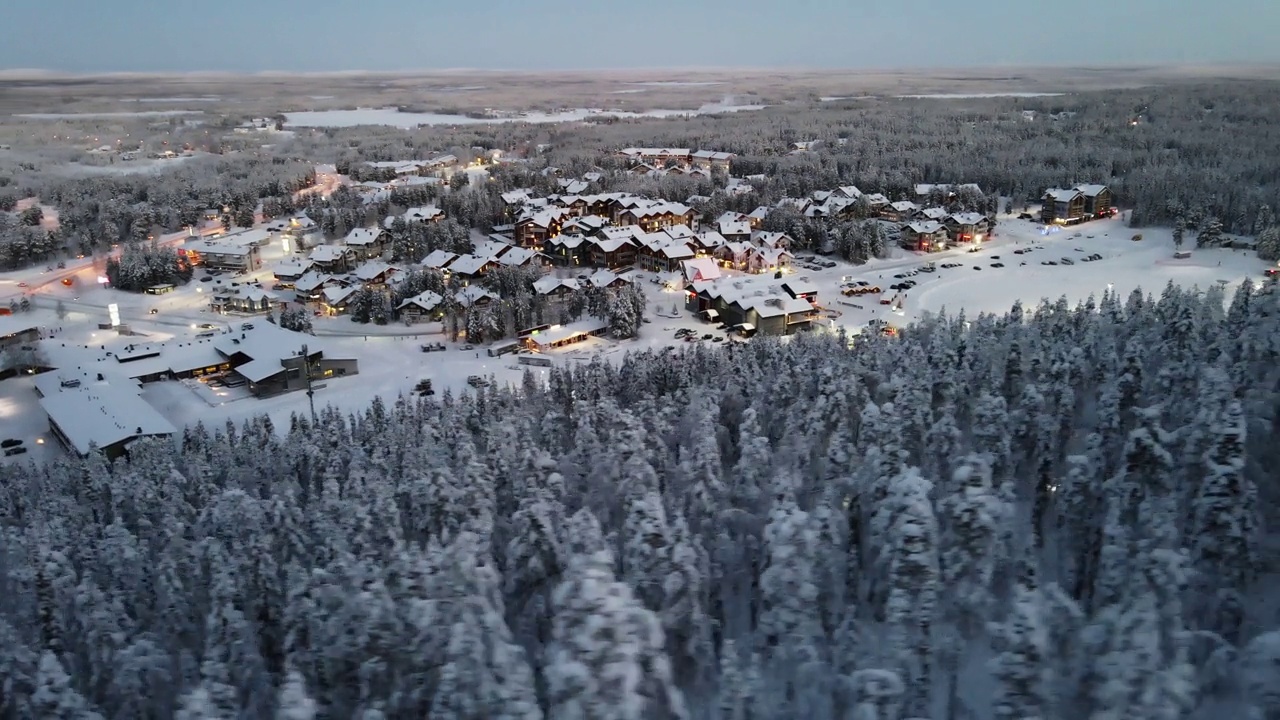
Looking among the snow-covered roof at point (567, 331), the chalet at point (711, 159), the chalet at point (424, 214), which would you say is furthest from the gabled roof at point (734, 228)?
the chalet at point (711, 159)

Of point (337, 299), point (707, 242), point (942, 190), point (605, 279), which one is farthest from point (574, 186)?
point (337, 299)

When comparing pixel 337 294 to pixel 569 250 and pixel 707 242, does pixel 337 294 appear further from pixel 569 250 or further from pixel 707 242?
pixel 707 242

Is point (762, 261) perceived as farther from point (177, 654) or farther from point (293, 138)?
point (293, 138)

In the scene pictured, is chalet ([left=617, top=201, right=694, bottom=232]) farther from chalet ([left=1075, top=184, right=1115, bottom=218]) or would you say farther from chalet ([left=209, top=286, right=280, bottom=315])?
chalet ([left=1075, top=184, right=1115, bottom=218])

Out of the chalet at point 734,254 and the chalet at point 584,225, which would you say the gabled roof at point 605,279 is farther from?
the chalet at point 584,225

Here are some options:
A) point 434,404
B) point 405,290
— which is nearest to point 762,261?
point 405,290

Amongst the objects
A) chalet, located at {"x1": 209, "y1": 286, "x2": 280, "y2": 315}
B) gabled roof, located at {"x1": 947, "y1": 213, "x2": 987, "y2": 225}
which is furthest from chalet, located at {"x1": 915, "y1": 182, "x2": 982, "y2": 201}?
chalet, located at {"x1": 209, "y1": 286, "x2": 280, "y2": 315}
